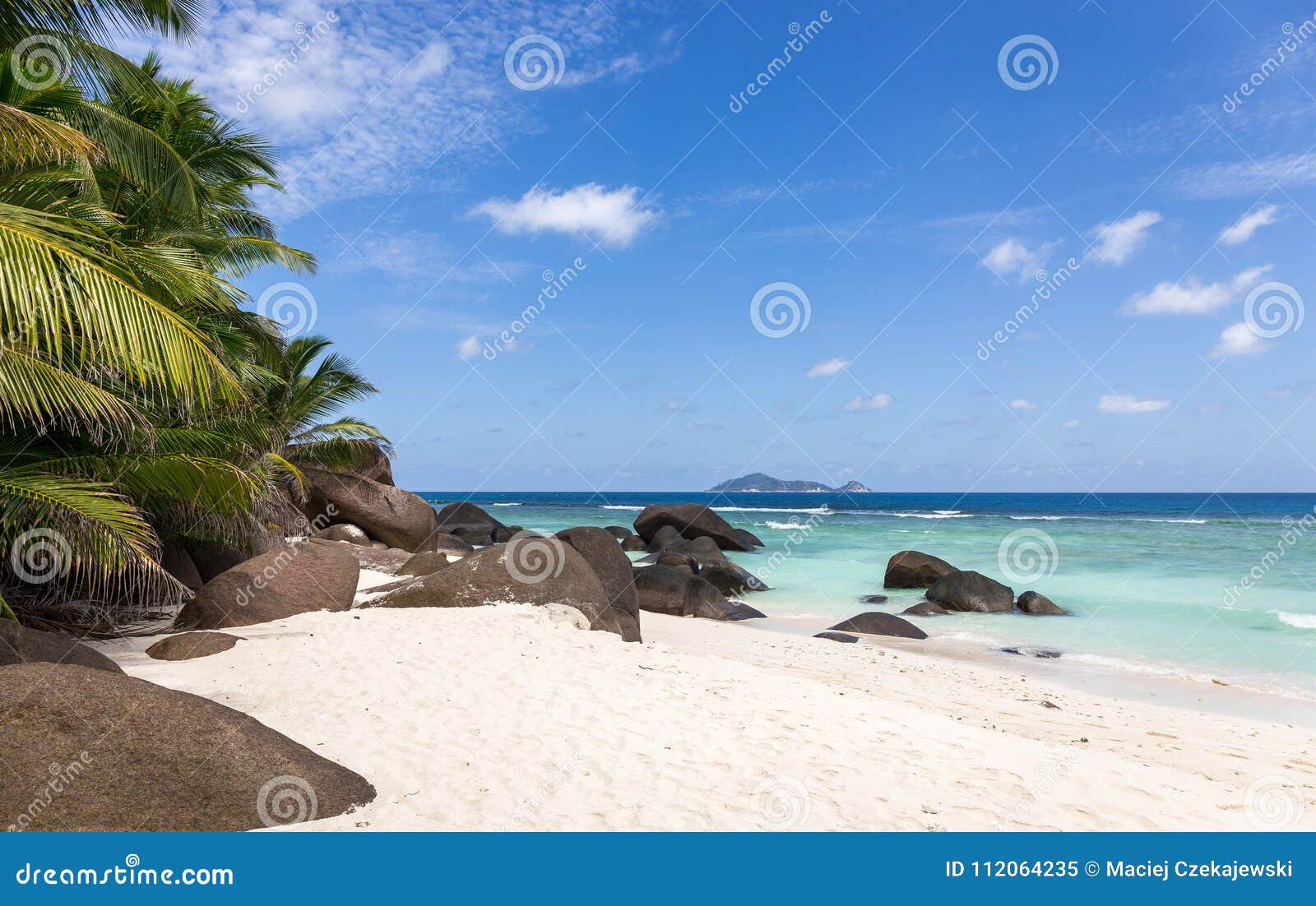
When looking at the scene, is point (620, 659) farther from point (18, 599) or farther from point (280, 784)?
point (18, 599)

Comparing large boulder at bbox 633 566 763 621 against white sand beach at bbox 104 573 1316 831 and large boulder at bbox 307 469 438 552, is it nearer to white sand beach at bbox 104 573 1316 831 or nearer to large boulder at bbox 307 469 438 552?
white sand beach at bbox 104 573 1316 831

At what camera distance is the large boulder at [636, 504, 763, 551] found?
102ft

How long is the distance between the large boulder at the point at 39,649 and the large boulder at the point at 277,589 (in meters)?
3.09

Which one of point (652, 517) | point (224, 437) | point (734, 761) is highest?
point (652, 517)

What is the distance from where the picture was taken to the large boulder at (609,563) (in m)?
12.6

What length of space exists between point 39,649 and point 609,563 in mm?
7910

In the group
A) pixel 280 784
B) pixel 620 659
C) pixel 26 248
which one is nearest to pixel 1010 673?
pixel 620 659

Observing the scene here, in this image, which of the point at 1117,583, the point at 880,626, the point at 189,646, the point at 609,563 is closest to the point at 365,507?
the point at 609,563

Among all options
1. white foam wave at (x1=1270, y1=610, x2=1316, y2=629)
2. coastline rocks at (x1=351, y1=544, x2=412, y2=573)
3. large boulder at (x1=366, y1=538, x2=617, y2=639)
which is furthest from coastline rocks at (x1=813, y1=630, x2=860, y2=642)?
coastline rocks at (x1=351, y1=544, x2=412, y2=573)

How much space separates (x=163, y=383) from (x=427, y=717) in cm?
341

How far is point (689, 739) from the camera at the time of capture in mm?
5934

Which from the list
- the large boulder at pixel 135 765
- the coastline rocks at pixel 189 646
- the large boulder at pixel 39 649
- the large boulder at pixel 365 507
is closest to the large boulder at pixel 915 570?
the large boulder at pixel 365 507

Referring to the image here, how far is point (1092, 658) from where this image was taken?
1314cm

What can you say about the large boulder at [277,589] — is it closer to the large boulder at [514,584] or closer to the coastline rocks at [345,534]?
the large boulder at [514,584]
